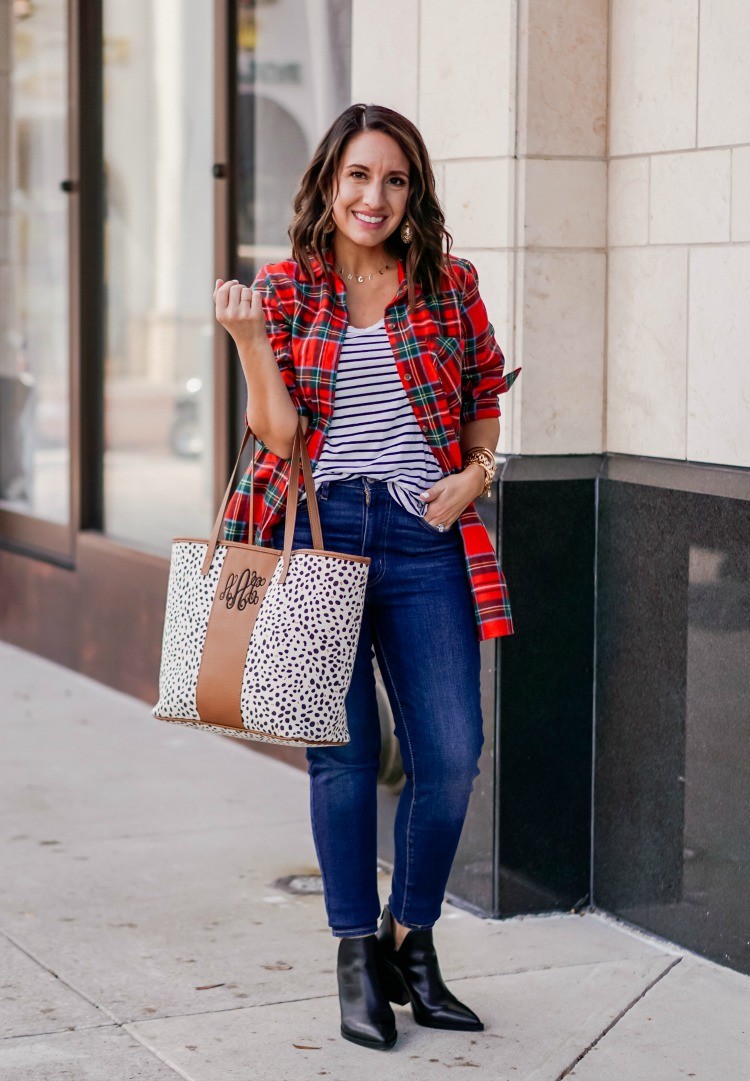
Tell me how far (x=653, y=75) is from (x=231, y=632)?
194cm

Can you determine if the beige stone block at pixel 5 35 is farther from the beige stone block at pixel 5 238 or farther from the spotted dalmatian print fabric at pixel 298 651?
the spotted dalmatian print fabric at pixel 298 651

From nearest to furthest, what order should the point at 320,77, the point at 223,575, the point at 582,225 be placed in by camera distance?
the point at 223,575 < the point at 582,225 < the point at 320,77

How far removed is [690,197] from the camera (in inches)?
172

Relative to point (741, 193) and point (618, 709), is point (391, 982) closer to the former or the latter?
point (618, 709)

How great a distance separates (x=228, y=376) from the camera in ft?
22.5

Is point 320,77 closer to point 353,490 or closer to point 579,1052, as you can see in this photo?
point 353,490

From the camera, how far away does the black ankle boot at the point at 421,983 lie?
3887 millimetres

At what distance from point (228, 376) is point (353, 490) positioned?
10.8 feet

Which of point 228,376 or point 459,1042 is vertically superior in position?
point 228,376

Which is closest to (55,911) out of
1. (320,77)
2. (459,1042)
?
(459,1042)

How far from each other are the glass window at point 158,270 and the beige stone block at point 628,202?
2794mm

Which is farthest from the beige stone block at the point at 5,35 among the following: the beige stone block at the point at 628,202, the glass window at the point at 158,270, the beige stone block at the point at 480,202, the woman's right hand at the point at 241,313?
the woman's right hand at the point at 241,313

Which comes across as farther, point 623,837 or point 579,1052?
point 623,837

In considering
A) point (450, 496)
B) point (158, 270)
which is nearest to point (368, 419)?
point (450, 496)
